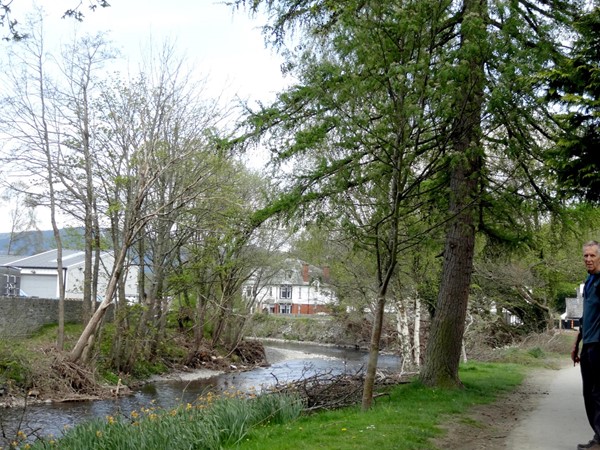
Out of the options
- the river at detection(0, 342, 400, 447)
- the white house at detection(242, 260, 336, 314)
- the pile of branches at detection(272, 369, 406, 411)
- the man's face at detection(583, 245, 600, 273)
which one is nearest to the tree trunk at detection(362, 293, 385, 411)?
the pile of branches at detection(272, 369, 406, 411)

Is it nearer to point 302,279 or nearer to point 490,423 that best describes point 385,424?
point 490,423

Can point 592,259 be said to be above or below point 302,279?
below

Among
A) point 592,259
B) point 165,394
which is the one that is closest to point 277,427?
point 592,259

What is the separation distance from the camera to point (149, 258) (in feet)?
91.8

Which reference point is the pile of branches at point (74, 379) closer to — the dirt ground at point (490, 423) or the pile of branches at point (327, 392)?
the pile of branches at point (327, 392)

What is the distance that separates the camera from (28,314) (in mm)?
29328

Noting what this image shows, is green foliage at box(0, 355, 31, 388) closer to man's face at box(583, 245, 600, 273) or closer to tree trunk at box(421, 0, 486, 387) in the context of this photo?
tree trunk at box(421, 0, 486, 387)

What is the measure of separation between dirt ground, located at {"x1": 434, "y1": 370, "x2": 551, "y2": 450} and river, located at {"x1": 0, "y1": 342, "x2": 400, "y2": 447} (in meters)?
3.35

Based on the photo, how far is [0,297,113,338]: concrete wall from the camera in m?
24.2

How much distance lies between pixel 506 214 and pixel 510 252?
123cm

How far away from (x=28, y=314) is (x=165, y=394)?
1028 centimetres

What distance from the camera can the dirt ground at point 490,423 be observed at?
756cm

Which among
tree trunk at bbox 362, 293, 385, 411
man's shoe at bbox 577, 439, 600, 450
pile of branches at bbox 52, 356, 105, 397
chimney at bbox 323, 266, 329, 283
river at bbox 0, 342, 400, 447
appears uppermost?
chimney at bbox 323, 266, 329, 283

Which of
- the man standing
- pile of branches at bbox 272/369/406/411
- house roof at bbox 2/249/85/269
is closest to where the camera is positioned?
the man standing
